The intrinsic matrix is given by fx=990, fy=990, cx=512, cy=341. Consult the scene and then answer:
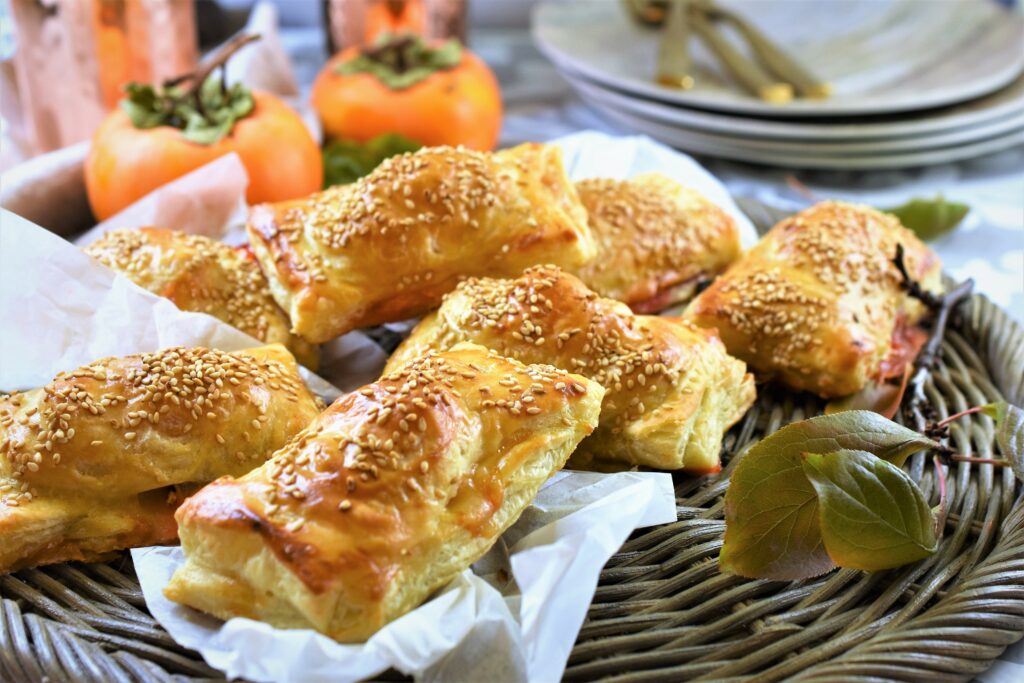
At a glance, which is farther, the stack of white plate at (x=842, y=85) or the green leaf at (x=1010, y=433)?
the stack of white plate at (x=842, y=85)

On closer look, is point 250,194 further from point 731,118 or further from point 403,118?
point 731,118

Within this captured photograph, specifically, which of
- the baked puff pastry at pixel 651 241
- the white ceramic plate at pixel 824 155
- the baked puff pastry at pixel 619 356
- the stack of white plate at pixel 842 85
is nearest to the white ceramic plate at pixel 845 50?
the stack of white plate at pixel 842 85

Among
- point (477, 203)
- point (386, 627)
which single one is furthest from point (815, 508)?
point (477, 203)

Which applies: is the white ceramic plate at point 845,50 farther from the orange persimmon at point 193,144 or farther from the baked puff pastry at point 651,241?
the orange persimmon at point 193,144

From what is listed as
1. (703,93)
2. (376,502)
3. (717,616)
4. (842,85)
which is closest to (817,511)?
(717,616)

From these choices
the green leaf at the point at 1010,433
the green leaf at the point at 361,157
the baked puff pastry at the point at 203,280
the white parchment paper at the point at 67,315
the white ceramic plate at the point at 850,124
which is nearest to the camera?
the green leaf at the point at 1010,433

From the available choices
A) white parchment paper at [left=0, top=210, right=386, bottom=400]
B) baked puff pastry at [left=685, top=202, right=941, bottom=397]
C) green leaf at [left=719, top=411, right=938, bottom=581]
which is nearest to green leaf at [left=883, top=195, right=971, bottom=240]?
baked puff pastry at [left=685, top=202, right=941, bottom=397]

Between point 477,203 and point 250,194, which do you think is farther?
point 250,194
